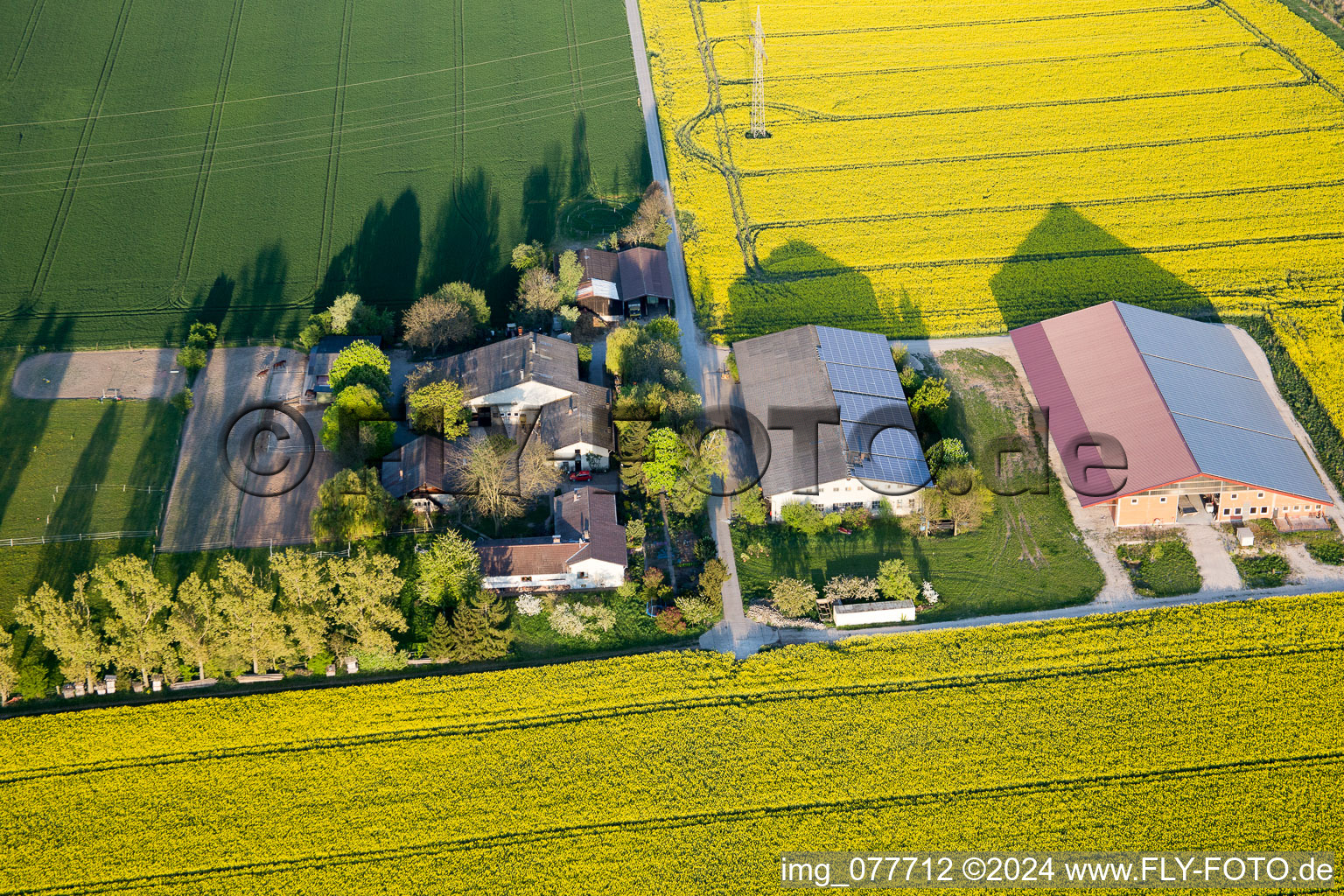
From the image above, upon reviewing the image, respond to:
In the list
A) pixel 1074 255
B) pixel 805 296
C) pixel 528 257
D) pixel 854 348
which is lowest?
pixel 854 348

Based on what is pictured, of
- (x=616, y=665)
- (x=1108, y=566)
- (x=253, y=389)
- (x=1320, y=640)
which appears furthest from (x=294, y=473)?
(x=1320, y=640)

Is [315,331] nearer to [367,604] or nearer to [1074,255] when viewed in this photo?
[367,604]

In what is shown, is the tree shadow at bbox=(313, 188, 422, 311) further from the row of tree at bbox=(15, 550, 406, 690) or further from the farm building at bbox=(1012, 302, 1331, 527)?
the farm building at bbox=(1012, 302, 1331, 527)

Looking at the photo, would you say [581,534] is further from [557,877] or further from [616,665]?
[557,877]

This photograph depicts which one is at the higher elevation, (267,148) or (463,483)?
(267,148)

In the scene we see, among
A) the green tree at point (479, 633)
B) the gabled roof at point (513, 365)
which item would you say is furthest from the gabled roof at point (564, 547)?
the gabled roof at point (513, 365)

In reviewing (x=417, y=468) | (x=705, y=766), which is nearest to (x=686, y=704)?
(x=705, y=766)
